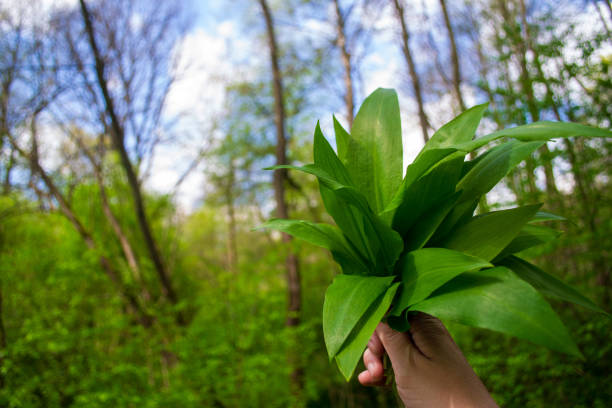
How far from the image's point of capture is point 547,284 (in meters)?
0.69

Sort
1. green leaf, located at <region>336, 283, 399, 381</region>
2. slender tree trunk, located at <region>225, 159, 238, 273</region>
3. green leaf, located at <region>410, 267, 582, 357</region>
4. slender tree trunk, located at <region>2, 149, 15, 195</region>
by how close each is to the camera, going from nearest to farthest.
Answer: green leaf, located at <region>410, 267, 582, 357</region> → green leaf, located at <region>336, 283, 399, 381</region> → slender tree trunk, located at <region>2, 149, 15, 195</region> → slender tree trunk, located at <region>225, 159, 238, 273</region>

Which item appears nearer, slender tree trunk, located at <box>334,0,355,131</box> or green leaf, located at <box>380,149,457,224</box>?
green leaf, located at <box>380,149,457,224</box>

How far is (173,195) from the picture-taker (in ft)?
22.5

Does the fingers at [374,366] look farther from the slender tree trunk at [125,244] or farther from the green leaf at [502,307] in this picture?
the slender tree trunk at [125,244]

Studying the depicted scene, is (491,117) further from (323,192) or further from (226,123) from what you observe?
(226,123)

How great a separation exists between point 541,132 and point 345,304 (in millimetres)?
443

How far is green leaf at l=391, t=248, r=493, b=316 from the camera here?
1.87 ft

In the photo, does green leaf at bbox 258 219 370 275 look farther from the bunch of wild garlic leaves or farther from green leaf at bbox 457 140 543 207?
green leaf at bbox 457 140 543 207

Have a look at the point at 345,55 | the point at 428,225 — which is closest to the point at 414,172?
the point at 428,225

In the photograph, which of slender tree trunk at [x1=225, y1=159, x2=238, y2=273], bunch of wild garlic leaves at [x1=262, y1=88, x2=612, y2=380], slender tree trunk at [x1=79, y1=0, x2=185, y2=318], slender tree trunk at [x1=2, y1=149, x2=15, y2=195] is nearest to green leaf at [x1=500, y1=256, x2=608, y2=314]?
bunch of wild garlic leaves at [x1=262, y1=88, x2=612, y2=380]

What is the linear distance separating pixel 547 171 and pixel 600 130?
2.24 meters

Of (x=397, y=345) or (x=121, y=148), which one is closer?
(x=397, y=345)

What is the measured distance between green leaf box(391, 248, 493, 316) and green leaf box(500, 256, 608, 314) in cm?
17

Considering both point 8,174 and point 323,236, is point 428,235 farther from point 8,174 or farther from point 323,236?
point 8,174
